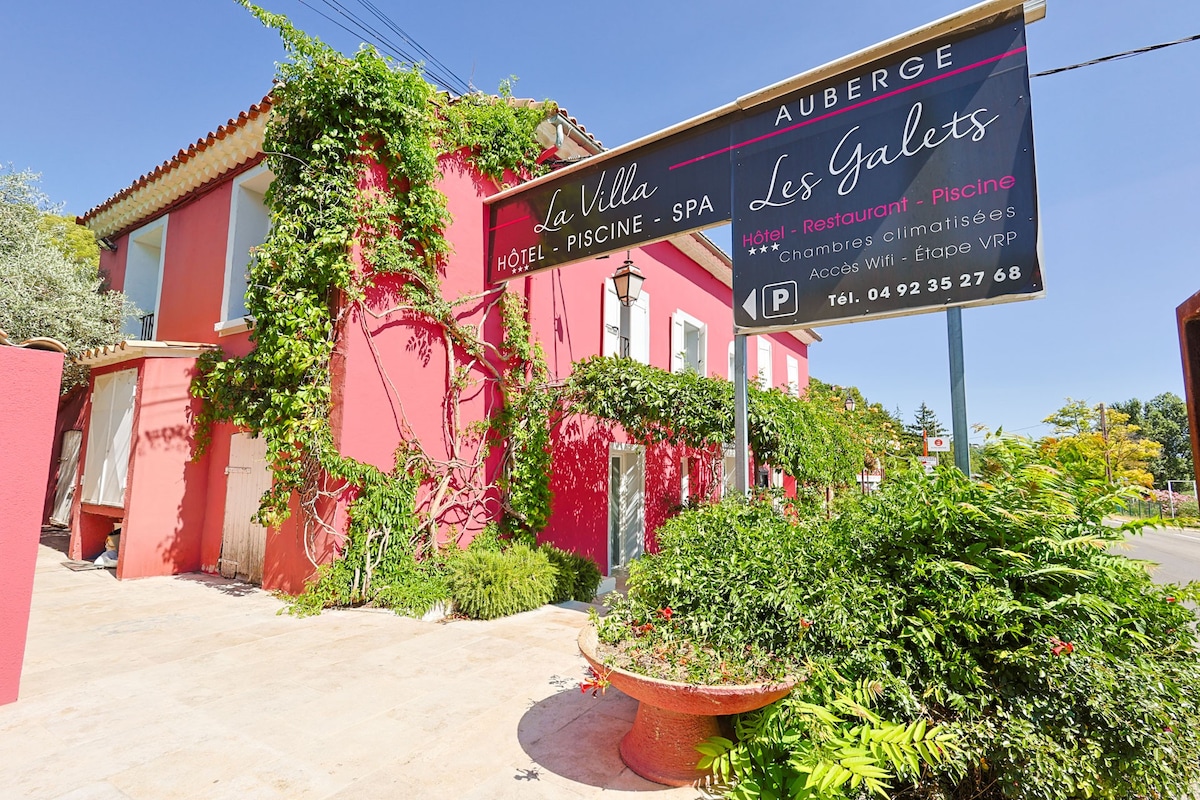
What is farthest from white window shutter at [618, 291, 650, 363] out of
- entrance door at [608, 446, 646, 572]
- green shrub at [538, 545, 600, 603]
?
green shrub at [538, 545, 600, 603]

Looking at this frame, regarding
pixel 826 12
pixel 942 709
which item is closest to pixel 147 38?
pixel 826 12

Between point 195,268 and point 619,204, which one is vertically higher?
point 195,268

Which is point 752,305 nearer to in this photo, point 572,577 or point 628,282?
point 628,282

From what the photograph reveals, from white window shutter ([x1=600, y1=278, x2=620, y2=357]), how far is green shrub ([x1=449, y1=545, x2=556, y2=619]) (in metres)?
4.21

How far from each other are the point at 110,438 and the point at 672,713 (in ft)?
27.6

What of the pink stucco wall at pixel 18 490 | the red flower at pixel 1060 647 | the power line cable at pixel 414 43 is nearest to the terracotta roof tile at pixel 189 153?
the power line cable at pixel 414 43

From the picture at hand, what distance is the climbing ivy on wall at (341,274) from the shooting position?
230 inches

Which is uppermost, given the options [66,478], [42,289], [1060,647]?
[42,289]

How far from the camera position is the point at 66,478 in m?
9.98

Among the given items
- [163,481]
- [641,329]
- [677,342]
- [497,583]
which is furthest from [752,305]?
[163,481]

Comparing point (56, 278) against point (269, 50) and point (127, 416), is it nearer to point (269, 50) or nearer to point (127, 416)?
point (127, 416)

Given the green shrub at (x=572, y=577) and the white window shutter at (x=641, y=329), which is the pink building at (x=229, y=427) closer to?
the white window shutter at (x=641, y=329)

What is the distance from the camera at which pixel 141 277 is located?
32.2ft

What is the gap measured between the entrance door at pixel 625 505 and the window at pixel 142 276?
8.20 m
